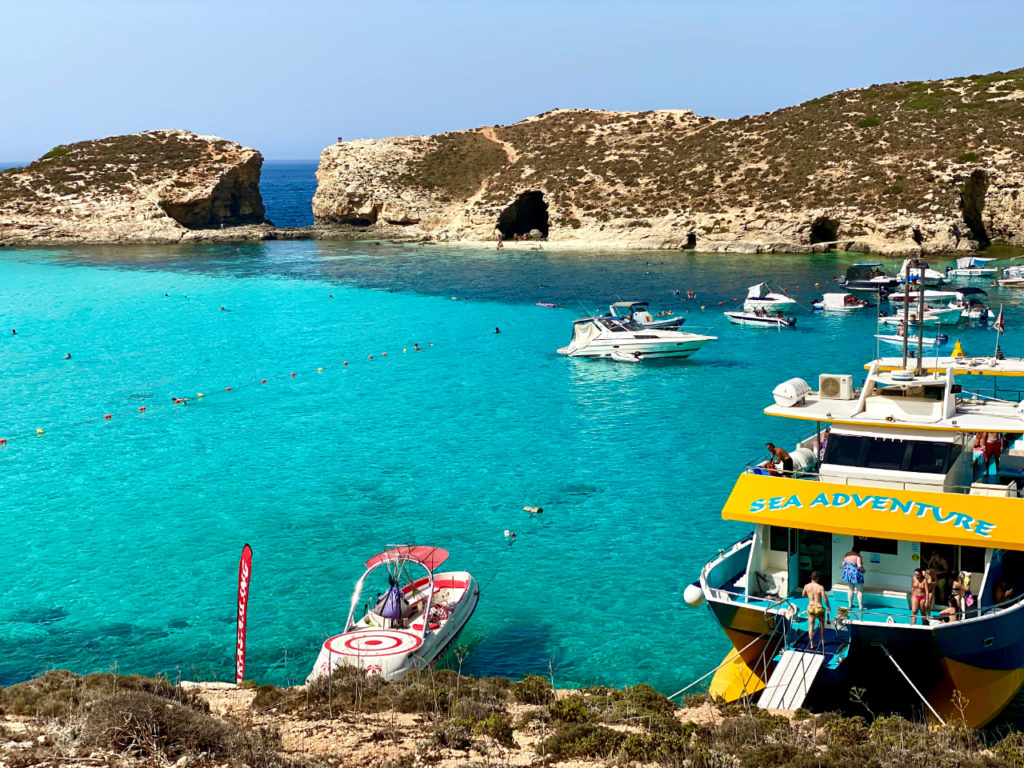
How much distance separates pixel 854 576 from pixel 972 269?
59597 millimetres

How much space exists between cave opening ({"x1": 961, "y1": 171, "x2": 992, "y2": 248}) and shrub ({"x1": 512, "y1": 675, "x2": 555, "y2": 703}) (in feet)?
256

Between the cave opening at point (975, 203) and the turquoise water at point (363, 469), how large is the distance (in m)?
22.8

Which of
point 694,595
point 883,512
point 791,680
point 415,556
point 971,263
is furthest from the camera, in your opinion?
point 971,263

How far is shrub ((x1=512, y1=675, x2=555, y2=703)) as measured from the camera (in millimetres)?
15578

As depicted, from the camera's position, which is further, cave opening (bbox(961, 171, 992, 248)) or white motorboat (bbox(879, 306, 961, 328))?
cave opening (bbox(961, 171, 992, 248))

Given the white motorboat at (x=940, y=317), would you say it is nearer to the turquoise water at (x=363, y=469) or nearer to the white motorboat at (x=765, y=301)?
the turquoise water at (x=363, y=469)

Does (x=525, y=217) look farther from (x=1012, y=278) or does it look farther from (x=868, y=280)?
(x=1012, y=278)

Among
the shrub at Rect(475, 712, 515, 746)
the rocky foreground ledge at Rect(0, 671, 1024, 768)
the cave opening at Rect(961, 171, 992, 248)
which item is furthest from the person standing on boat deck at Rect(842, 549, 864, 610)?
the cave opening at Rect(961, 171, 992, 248)

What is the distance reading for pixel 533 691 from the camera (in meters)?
15.8

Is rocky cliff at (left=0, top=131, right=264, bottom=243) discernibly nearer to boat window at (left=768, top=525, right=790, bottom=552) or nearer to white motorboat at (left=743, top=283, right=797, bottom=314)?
white motorboat at (left=743, top=283, right=797, bottom=314)

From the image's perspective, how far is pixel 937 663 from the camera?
1623cm

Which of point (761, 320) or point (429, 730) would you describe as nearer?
point (429, 730)

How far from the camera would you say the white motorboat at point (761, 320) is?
184 ft

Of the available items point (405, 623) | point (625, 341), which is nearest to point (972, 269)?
point (625, 341)
